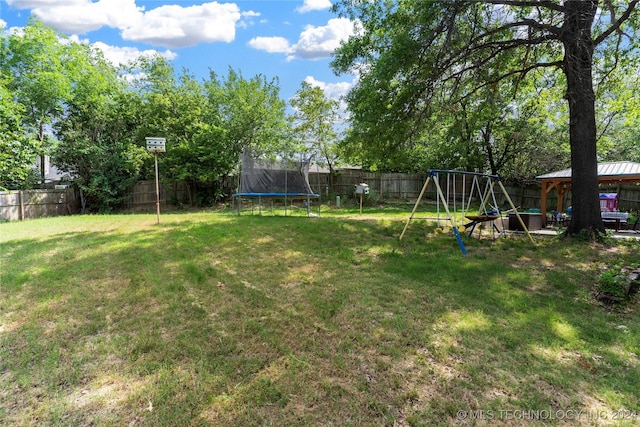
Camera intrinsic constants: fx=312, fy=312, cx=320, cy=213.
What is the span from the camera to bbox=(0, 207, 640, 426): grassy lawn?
184 cm

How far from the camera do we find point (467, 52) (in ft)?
19.8

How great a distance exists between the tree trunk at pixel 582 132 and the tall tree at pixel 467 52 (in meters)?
0.02

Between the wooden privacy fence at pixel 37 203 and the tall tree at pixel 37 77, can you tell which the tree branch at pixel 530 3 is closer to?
the wooden privacy fence at pixel 37 203

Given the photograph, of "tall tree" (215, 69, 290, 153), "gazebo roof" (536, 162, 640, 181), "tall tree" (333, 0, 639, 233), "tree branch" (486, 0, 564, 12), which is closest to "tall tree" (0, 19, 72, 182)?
"tall tree" (215, 69, 290, 153)

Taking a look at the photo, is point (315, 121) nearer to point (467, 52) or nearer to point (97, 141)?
point (97, 141)

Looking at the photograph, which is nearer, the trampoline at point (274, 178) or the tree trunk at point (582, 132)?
the tree trunk at point (582, 132)

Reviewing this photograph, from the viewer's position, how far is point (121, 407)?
1863mm

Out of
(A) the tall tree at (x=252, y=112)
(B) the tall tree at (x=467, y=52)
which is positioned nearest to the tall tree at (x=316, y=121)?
(A) the tall tree at (x=252, y=112)

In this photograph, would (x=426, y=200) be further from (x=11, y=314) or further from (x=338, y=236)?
(x=11, y=314)

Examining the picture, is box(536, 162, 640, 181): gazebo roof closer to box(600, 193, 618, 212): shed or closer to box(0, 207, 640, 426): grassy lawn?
box(600, 193, 618, 212): shed

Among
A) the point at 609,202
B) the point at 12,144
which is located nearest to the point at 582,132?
the point at 609,202

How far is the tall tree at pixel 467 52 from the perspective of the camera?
5.55m

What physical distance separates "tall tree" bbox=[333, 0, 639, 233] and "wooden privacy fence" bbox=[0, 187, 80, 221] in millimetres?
12524

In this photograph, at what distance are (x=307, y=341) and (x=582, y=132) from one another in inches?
269
